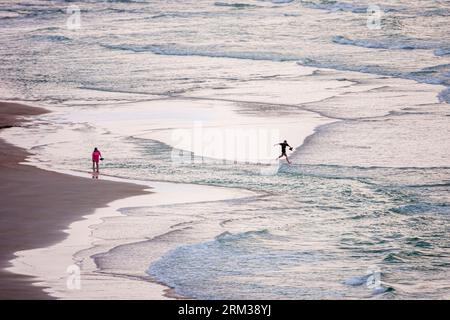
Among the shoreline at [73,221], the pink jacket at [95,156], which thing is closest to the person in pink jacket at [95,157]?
the pink jacket at [95,156]

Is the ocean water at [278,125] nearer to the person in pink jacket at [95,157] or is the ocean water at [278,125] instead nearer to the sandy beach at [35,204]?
the person in pink jacket at [95,157]

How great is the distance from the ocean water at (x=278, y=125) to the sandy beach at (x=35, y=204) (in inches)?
30.4

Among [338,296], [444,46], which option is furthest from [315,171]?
[444,46]

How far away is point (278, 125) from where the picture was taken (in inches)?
984

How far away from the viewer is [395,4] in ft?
209

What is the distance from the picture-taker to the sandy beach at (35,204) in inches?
508

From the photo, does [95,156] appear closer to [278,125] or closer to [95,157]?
[95,157]
